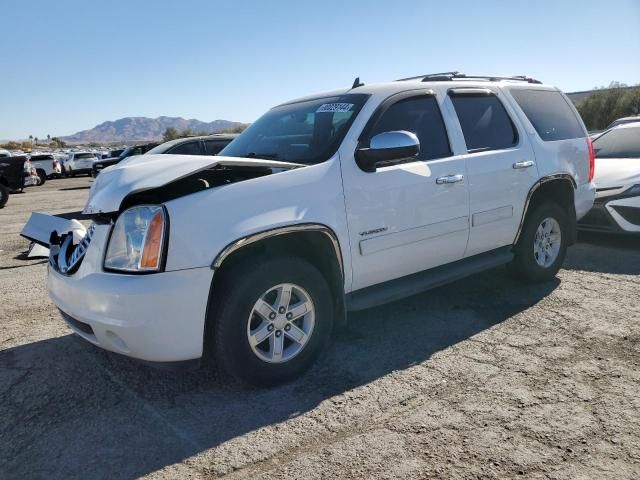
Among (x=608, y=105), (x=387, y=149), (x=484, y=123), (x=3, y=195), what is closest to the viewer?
(x=387, y=149)

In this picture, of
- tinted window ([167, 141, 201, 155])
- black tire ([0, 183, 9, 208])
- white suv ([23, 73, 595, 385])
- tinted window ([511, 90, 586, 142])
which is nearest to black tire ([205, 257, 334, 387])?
white suv ([23, 73, 595, 385])

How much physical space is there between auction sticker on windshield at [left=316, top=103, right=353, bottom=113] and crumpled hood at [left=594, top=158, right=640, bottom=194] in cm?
444

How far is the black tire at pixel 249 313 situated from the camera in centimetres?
300

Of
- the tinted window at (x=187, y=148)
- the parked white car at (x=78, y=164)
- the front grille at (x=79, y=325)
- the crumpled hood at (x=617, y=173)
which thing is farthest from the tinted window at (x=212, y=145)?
the parked white car at (x=78, y=164)

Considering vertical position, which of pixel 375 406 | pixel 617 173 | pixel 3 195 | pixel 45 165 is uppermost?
pixel 45 165

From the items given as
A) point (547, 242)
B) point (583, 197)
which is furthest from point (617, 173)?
point (547, 242)

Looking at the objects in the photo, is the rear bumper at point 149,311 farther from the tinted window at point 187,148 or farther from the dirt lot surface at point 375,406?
the tinted window at point 187,148

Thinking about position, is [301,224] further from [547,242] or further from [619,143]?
[619,143]

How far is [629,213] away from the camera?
6.52 meters

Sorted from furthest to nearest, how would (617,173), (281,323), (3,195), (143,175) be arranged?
1. (3,195)
2. (617,173)
3. (281,323)
4. (143,175)

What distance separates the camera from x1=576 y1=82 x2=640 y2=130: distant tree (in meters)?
35.3

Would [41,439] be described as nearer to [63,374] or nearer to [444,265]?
[63,374]

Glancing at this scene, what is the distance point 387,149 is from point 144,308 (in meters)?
1.82

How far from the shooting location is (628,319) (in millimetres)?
4270
